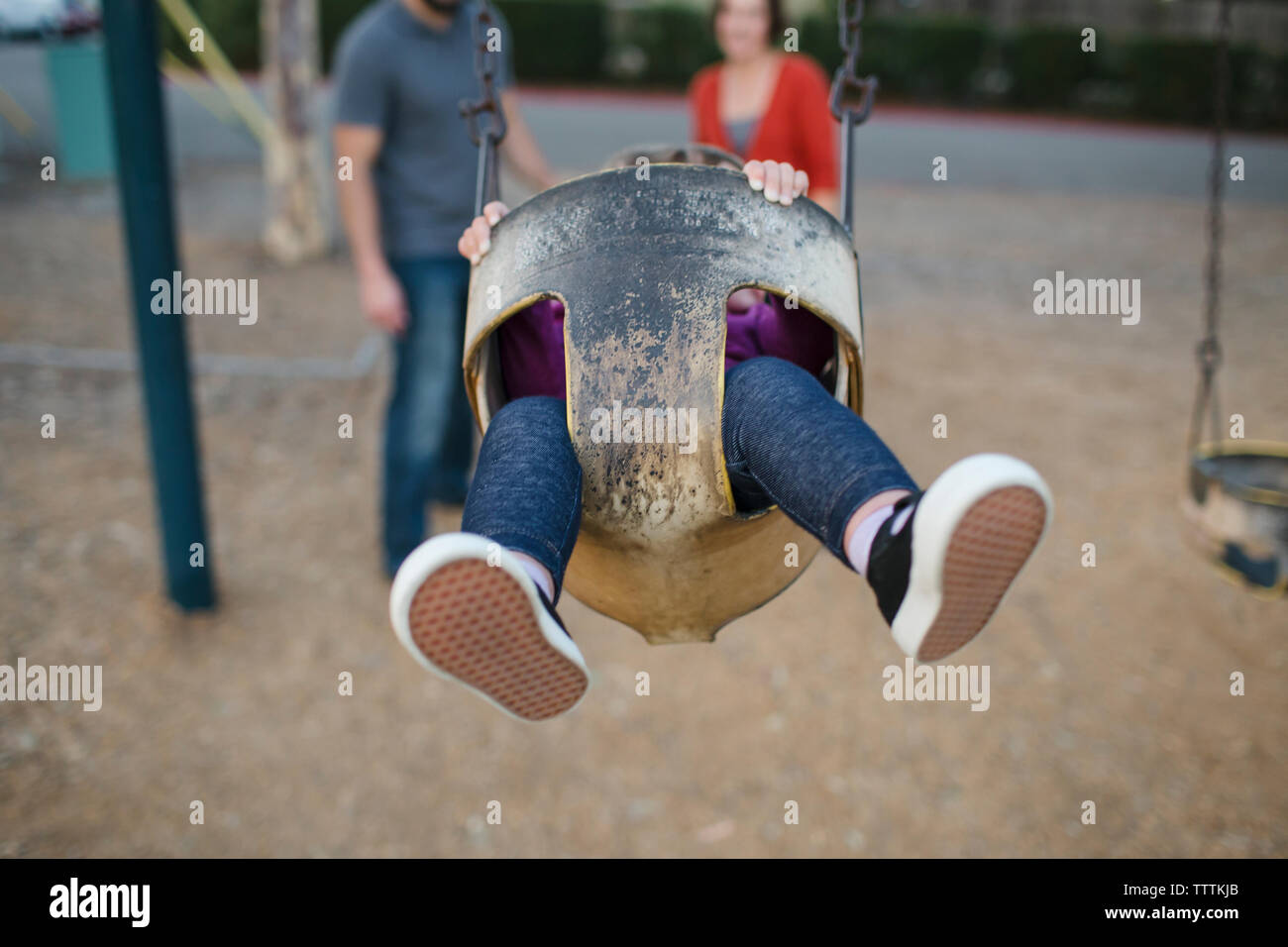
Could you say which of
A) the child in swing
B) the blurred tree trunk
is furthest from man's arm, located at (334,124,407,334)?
the blurred tree trunk

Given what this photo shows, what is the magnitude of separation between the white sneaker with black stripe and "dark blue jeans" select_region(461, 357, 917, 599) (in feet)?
0.17

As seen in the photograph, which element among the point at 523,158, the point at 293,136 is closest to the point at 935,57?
the point at 293,136

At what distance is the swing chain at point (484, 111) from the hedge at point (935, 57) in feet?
39.7

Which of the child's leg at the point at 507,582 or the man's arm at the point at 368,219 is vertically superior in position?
the man's arm at the point at 368,219

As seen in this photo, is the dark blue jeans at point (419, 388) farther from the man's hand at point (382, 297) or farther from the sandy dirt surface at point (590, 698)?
the sandy dirt surface at point (590, 698)

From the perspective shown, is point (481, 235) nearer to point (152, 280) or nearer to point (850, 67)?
point (850, 67)

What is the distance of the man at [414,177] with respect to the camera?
8.51ft

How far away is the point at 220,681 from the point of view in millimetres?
2900

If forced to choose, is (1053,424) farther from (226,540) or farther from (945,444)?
(226,540)

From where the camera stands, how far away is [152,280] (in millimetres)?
2736

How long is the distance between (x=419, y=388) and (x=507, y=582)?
2.03m

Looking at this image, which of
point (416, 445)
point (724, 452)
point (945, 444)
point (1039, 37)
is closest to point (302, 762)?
point (416, 445)

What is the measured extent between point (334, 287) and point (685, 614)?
5.07 m

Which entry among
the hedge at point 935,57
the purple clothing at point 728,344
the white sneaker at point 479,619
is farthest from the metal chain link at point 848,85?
the hedge at point 935,57
